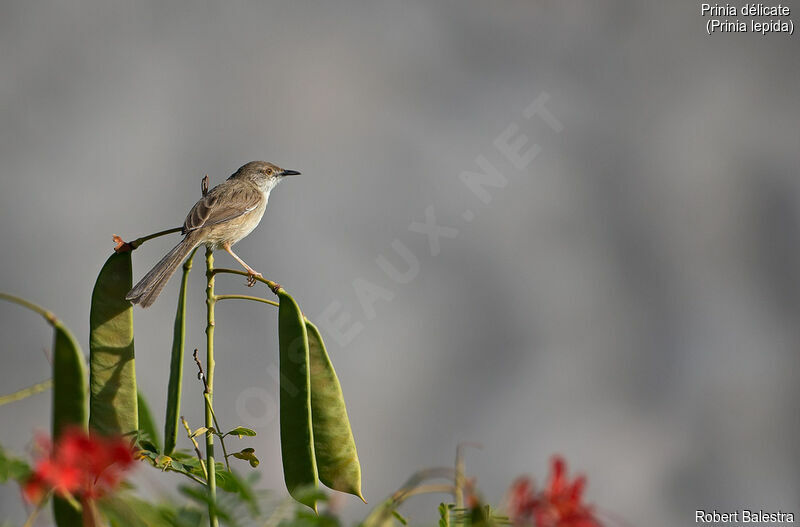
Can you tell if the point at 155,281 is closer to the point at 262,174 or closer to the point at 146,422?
the point at 146,422

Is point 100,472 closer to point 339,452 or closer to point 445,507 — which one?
point 445,507

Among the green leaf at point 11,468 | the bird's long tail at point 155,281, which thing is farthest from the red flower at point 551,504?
the bird's long tail at point 155,281

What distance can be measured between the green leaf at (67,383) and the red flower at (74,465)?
0.31ft

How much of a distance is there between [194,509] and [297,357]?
16.1 inches

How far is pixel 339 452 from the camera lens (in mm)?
1354

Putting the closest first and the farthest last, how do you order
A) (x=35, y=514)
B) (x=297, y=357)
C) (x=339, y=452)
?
1. (x=35, y=514)
2. (x=297, y=357)
3. (x=339, y=452)

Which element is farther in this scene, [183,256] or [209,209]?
[209,209]

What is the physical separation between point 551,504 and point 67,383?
48 cm

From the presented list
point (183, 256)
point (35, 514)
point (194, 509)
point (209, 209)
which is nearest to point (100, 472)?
point (35, 514)

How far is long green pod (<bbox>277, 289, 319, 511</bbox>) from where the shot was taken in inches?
48.2

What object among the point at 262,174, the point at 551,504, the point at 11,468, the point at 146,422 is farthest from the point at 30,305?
the point at 262,174

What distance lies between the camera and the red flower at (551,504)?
663 mm

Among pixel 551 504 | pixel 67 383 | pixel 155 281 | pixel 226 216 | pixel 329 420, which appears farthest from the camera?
pixel 226 216

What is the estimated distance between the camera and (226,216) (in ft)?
9.55
